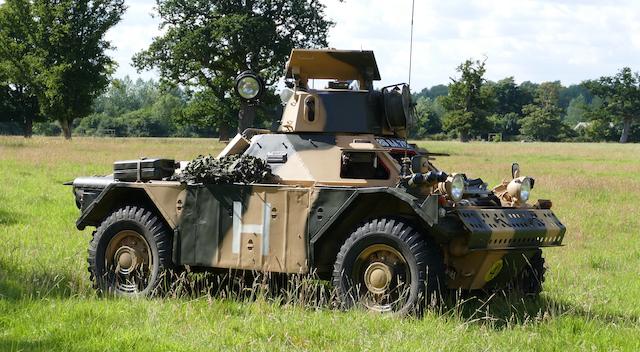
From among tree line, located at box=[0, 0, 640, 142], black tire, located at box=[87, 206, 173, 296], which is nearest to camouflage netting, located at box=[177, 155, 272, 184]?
black tire, located at box=[87, 206, 173, 296]

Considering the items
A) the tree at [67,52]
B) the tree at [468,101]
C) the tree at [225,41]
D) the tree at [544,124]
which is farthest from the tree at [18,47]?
the tree at [544,124]

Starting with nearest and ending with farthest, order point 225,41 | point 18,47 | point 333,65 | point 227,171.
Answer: point 227,171
point 333,65
point 225,41
point 18,47

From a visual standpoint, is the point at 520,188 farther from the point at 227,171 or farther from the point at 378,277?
the point at 227,171

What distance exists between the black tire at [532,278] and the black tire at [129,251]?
3.48 metres

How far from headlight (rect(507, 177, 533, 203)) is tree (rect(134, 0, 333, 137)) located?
35116 millimetres

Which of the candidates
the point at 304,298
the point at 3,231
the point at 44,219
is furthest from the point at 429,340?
the point at 44,219

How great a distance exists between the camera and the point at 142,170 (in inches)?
381

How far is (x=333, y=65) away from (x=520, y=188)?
2.41 meters

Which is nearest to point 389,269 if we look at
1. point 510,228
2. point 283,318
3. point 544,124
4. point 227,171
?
point 283,318

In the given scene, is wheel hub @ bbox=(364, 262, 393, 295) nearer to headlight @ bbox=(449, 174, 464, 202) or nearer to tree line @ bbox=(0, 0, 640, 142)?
headlight @ bbox=(449, 174, 464, 202)

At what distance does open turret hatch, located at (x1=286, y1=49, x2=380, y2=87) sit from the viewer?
10.2 metres

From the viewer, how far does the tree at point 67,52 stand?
54906 millimetres

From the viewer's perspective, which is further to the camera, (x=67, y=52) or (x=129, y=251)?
(x=67, y=52)

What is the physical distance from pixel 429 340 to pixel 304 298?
5.62ft
